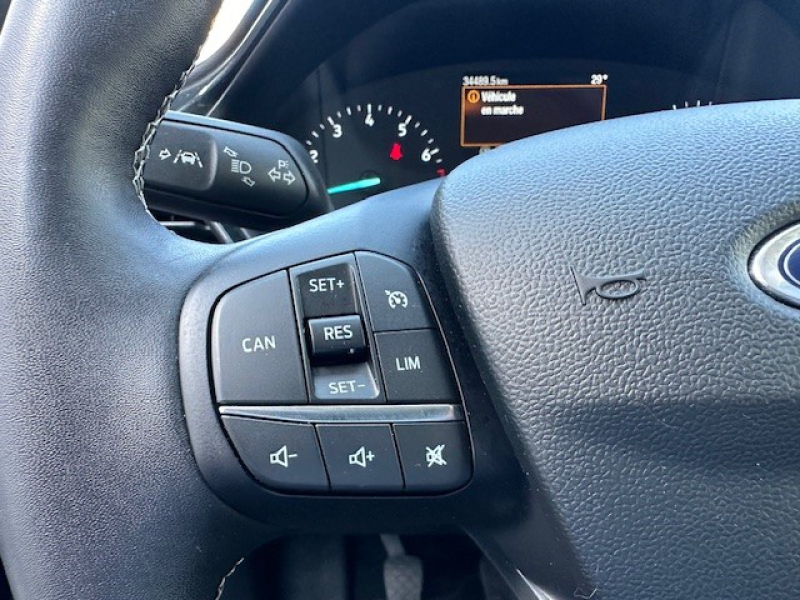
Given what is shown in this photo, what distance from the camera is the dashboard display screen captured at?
1945 millimetres

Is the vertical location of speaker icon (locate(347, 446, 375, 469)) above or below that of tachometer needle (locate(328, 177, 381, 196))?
above

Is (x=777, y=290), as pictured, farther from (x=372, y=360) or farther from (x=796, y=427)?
(x=372, y=360)

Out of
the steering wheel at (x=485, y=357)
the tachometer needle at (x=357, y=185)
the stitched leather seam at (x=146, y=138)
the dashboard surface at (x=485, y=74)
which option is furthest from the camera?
the tachometer needle at (x=357, y=185)

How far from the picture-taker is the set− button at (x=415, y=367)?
23.5 inches

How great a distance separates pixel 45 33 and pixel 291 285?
23 centimetres

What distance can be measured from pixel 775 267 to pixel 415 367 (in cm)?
23

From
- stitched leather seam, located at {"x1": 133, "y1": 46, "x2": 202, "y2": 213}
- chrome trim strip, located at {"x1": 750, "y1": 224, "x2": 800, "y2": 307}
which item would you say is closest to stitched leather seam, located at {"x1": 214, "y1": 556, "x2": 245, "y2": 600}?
stitched leather seam, located at {"x1": 133, "y1": 46, "x2": 202, "y2": 213}

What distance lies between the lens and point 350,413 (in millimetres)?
589

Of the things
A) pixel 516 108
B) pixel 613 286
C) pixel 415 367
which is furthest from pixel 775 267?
pixel 516 108

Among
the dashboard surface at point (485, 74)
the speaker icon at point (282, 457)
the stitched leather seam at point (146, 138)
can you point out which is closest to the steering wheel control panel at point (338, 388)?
the speaker icon at point (282, 457)

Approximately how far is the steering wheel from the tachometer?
1.28 m

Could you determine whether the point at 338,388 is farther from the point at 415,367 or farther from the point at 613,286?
the point at 613,286

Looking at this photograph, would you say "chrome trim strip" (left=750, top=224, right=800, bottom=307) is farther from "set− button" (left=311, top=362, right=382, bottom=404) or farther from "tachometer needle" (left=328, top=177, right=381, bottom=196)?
"tachometer needle" (left=328, top=177, right=381, bottom=196)

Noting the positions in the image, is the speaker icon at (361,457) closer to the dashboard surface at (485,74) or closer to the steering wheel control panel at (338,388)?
the steering wheel control panel at (338,388)
